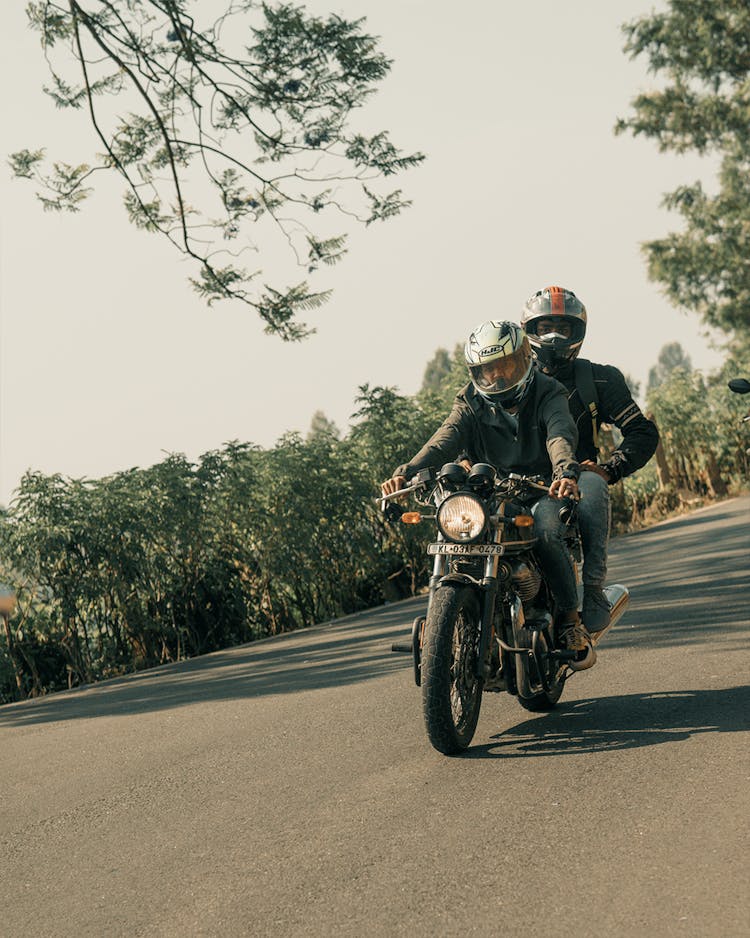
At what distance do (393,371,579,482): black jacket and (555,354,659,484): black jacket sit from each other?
2.23 ft

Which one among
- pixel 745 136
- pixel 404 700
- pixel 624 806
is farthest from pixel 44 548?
pixel 745 136

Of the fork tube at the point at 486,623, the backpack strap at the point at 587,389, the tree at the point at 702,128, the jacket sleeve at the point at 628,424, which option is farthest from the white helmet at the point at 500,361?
the tree at the point at 702,128

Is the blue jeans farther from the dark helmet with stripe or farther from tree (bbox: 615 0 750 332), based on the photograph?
tree (bbox: 615 0 750 332)

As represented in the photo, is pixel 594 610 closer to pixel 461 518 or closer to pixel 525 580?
pixel 525 580

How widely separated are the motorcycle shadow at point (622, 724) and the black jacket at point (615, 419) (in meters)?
1.35

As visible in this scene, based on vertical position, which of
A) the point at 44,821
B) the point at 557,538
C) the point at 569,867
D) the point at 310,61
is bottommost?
the point at 569,867

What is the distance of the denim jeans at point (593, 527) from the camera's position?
21.9 ft

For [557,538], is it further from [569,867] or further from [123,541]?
[123,541]

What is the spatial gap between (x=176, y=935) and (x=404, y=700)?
146 inches

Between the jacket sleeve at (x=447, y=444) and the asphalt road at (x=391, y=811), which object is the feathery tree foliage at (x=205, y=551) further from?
the jacket sleeve at (x=447, y=444)

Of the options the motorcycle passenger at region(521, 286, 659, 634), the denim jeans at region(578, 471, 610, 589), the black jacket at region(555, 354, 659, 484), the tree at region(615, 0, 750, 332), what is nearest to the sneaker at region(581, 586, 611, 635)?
the denim jeans at region(578, 471, 610, 589)

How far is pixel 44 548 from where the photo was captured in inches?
459

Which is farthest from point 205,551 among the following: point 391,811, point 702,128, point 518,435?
point 702,128

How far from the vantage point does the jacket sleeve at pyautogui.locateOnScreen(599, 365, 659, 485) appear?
7.39 m
